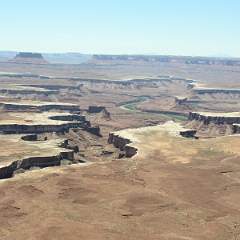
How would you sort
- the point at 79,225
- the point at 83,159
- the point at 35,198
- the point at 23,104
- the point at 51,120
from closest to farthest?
the point at 79,225
the point at 35,198
the point at 83,159
the point at 51,120
the point at 23,104

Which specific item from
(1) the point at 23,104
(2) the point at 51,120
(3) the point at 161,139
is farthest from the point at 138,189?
(1) the point at 23,104

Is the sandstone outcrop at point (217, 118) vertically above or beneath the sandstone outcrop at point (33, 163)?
beneath

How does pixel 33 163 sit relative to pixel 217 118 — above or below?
above

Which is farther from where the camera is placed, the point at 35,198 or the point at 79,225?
the point at 35,198

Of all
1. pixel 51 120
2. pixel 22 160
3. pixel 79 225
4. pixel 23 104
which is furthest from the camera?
pixel 23 104

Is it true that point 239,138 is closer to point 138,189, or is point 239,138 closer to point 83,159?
point 83,159

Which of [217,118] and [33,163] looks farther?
[217,118]

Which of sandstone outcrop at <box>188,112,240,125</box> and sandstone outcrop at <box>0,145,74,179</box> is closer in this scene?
sandstone outcrop at <box>0,145,74,179</box>

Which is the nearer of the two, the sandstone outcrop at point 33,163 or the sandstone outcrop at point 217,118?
the sandstone outcrop at point 33,163

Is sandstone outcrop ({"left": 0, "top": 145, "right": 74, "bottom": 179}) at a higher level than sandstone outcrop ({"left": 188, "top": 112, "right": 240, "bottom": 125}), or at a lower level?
higher

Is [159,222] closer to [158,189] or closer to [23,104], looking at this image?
[158,189]
